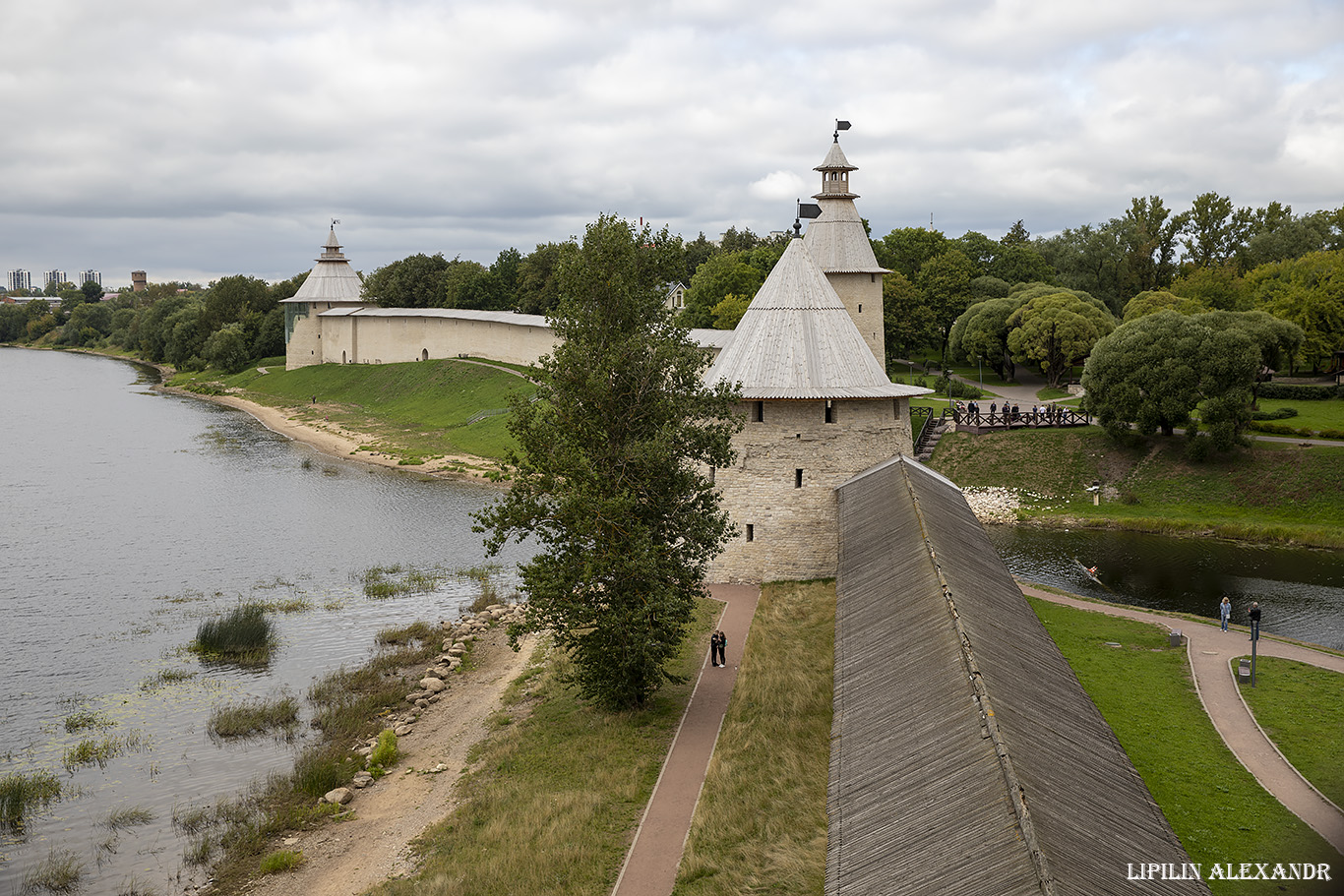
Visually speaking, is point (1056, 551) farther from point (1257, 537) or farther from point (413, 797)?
point (413, 797)

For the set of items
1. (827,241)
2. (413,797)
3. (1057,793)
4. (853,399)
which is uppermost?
(827,241)

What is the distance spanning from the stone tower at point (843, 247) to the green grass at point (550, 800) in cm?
2221

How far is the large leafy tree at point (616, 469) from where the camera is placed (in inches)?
749

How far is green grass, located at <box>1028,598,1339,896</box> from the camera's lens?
13.8 m

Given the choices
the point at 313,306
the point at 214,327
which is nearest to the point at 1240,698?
the point at 313,306

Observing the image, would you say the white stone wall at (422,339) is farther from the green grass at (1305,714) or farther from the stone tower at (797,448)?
the green grass at (1305,714)

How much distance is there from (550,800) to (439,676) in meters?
8.96

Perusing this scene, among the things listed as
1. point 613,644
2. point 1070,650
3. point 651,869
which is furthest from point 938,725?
point 1070,650

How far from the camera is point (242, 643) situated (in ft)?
87.9

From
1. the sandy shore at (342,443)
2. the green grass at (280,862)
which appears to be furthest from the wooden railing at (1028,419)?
the green grass at (280,862)

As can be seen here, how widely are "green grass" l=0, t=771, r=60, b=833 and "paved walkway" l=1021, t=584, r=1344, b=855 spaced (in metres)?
20.7

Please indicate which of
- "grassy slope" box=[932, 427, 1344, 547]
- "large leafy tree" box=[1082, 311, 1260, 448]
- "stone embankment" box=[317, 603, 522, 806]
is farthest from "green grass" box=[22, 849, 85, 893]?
"large leafy tree" box=[1082, 311, 1260, 448]

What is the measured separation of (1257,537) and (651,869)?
30.0 m

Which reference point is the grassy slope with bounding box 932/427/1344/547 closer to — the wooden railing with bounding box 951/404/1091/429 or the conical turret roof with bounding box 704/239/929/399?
the wooden railing with bounding box 951/404/1091/429
